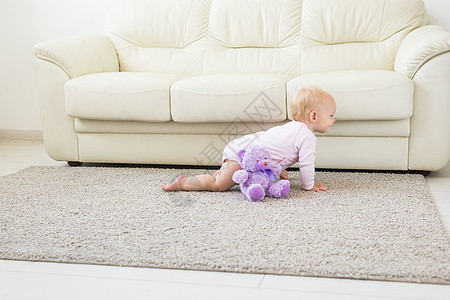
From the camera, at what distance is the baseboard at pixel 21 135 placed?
12.2 feet

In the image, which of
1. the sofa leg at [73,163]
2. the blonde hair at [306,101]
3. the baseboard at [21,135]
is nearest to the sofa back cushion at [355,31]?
the blonde hair at [306,101]

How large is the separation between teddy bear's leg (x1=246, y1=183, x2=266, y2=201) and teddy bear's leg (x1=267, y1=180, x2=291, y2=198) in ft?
0.21

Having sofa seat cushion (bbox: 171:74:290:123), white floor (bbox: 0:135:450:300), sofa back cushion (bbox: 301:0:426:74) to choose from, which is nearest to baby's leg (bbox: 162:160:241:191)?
sofa seat cushion (bbox: 171:74:290:123)

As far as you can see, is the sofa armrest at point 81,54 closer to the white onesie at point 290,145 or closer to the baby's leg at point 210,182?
the baby's leg at point 210,182

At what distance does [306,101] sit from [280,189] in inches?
15.8

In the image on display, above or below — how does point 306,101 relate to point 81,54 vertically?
below

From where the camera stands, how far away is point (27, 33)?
143 inches

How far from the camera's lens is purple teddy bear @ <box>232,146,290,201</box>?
2.10 meters

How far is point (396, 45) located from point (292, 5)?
0.66 m

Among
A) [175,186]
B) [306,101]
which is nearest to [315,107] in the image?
[306,101]

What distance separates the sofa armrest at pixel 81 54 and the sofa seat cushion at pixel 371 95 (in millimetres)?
1232

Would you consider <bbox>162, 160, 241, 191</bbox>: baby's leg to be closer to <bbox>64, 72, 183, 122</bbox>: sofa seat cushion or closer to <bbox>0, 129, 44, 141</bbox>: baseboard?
<bbox>64, 72, 183, 122</bbox>: sofa seat cushion

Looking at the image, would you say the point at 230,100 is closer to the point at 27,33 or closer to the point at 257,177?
the point at 257,177

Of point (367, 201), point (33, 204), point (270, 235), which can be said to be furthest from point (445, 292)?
point (33, 204)
